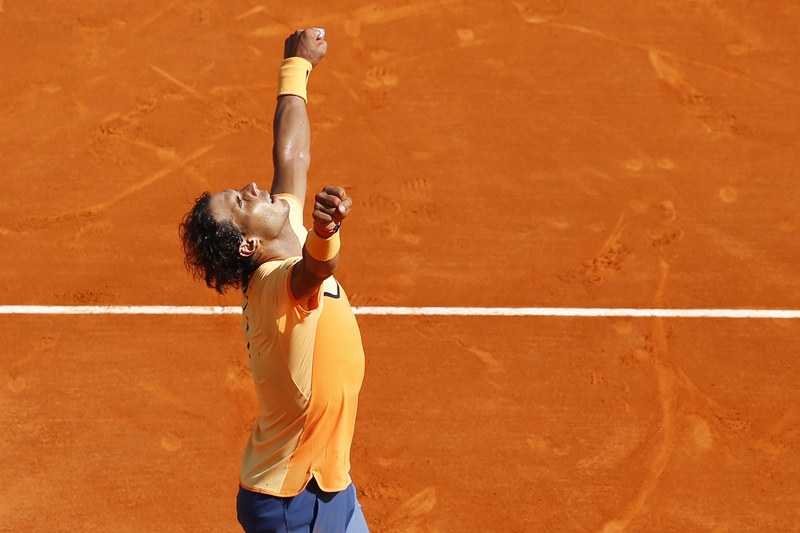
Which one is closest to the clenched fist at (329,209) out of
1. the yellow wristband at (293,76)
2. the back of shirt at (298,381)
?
the back of shirt at (298,381)

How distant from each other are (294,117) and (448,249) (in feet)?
9.85

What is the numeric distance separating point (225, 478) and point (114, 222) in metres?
2.66

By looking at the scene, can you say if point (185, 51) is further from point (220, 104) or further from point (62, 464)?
point (62, 464)

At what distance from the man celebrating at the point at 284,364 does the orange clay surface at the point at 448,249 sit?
7.35 feet

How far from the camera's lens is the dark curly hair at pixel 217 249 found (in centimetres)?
450

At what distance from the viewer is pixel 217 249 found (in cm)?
451

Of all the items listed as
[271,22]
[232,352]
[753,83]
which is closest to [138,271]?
[232,352]

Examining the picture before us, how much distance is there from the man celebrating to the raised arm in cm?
68

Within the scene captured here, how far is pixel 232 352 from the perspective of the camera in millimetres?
7660

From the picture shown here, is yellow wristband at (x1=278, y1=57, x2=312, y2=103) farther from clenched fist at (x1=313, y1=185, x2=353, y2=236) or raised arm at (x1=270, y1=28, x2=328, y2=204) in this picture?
clenched fist at (x1=313, y1=185, x2=353, y2=236)

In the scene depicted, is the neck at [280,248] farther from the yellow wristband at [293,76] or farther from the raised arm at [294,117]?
the yellow wristband at [293,76]

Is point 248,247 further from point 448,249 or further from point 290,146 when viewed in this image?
point 448,249

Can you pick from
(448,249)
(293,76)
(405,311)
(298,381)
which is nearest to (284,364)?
(298,381)

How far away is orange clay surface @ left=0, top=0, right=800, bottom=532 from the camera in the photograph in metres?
7.03
